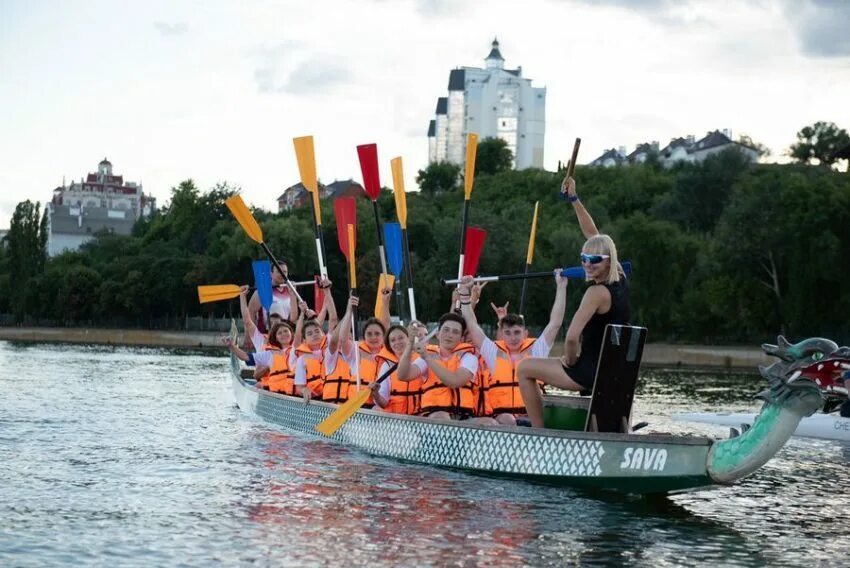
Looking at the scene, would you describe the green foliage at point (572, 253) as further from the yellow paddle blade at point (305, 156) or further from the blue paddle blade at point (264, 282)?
the yellow paddle blade at point (305, 156)

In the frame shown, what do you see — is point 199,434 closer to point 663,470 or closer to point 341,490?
point 341,490

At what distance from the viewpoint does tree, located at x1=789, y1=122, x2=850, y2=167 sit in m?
95.4

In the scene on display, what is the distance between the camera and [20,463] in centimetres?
1283

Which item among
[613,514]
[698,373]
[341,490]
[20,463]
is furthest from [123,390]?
[698,373]

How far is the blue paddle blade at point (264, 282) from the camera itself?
2011 cm

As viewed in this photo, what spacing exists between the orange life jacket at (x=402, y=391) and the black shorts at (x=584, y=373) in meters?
3.45

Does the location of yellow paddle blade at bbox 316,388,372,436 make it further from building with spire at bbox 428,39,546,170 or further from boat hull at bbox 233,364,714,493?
building with spire at bbox 428,39,546,170

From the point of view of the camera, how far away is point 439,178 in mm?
121062

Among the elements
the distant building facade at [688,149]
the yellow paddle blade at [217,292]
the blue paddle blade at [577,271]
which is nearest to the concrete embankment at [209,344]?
the yellow paddle blade at [217,292]

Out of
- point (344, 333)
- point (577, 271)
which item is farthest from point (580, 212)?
point (344, 333)

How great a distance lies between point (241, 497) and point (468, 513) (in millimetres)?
2047

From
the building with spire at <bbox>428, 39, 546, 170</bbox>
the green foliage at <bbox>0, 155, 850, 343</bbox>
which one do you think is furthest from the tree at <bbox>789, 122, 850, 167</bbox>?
the building with spire at <bbox>428, 39, 546, 170</bbox>

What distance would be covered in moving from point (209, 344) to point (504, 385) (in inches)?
2034

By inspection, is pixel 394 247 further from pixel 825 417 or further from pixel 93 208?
pixel 93 208
